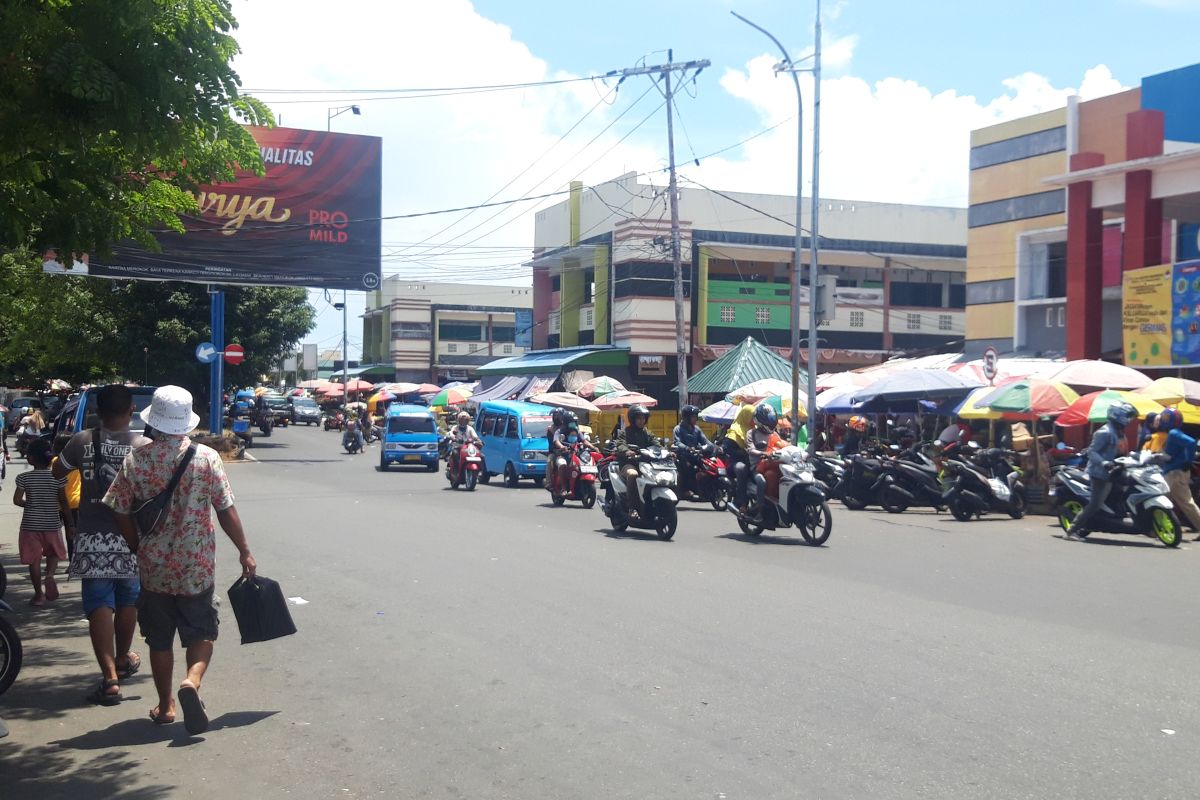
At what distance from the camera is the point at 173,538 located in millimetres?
5930

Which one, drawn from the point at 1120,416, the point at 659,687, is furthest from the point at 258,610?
the point at 1120,416

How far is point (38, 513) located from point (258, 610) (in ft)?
15.5

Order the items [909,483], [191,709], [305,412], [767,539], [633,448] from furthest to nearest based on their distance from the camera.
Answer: [305,412], [909,483], [633,448], [767,539], [191,709]

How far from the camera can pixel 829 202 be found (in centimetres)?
4953

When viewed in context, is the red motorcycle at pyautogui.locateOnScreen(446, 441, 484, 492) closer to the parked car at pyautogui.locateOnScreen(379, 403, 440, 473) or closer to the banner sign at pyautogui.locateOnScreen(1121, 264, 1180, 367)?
the parked car at pyautogui.locateOnScreen(379, 403, 440, 473)

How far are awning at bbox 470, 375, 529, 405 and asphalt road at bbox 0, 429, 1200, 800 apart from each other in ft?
113

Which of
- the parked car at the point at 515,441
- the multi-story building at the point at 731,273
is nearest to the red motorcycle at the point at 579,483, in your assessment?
the parked car at the point at 515,441

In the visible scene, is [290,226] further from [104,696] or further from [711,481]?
[104,696]

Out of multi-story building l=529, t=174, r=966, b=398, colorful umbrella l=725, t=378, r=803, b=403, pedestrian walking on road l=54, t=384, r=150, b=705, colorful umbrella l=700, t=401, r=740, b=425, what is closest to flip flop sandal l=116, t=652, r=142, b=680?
pedestrian walking on road l=54, t=384, r=150, b=705

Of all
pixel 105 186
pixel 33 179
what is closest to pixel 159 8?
pixel 33 179

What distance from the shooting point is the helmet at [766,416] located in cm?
1473

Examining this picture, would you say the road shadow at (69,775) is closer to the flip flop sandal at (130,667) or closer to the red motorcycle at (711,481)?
the flip flop sandal at (130,667)

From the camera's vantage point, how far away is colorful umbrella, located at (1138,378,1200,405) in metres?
19.5

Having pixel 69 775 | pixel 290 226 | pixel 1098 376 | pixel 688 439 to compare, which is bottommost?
pixel 69 775
